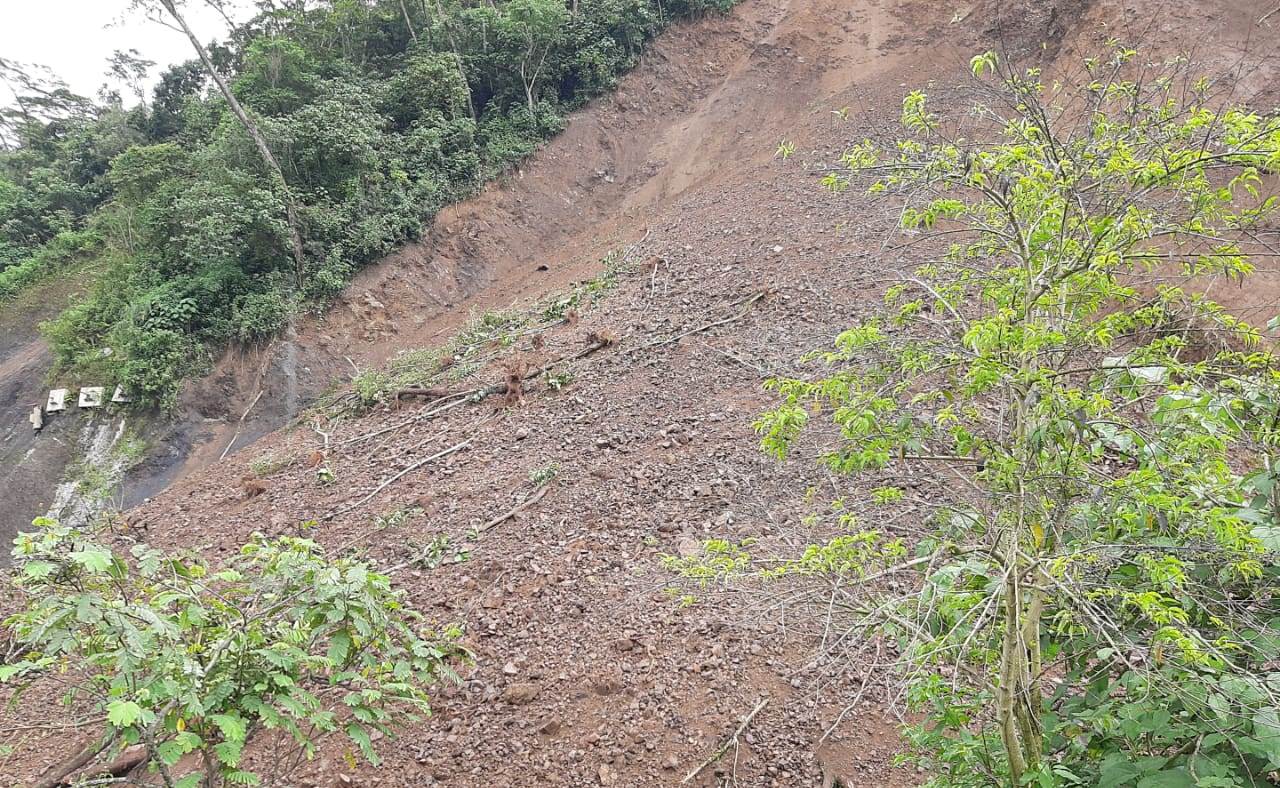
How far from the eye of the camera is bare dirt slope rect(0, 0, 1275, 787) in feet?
12.1

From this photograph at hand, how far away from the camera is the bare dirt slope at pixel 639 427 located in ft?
12.1

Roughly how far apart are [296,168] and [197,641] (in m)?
12.2

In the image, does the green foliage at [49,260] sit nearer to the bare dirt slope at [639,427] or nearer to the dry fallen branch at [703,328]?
the bare dirt slope at [639,427]

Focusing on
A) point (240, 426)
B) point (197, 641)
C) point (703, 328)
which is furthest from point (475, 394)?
point (197, 641)

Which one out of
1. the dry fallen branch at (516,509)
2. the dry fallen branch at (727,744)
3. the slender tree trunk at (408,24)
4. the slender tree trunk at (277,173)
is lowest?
the dry fallen branch at (727,744)

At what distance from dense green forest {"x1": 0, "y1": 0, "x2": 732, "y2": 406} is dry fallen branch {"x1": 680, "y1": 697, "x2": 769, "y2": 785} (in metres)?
11.0

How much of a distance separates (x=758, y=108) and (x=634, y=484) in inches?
484

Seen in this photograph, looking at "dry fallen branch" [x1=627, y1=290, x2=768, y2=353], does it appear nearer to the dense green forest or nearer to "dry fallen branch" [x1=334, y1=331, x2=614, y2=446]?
"dry fallen branch" [x1=334, y1=331, x2=614, y2=446]

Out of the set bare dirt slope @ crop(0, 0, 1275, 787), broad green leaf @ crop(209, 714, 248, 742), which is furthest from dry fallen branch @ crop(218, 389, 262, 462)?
broad green leaf @ crop(209, 714, 248, 742)

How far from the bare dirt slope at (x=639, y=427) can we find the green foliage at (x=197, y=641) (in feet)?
2.22

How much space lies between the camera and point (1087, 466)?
2002 millimetres

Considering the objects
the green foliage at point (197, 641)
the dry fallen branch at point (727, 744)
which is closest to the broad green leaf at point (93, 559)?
the green foliage at point (197, 641)

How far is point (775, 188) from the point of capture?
12.0 m

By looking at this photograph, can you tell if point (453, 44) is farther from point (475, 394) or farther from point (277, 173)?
point (475, 394)
